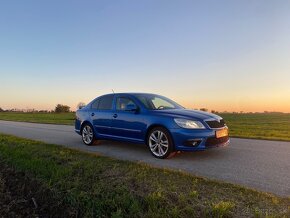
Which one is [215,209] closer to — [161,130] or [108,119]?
[161,130]

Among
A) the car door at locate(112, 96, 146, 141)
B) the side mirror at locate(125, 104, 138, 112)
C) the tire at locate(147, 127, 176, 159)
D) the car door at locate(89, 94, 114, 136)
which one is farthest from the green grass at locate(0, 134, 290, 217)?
the car door at locate(89, 94, 114, 136)

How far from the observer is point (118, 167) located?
6398 millimetres

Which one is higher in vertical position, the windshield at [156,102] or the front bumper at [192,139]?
the windshield at [156,102]

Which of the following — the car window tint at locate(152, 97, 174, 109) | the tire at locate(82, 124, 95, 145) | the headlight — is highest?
the car window tint at locate(152, 97, 174, 109)

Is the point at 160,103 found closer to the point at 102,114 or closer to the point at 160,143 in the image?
the point at 160,143

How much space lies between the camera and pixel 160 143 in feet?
25.2

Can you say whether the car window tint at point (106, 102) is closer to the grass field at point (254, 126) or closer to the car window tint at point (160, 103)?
the car window tint at point (160, 103)

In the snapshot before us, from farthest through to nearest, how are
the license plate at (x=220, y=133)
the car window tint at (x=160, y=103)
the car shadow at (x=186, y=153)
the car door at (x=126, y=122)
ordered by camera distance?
the car window tint at (x=160, y=103) → the car door at (x=126, y=122) → the car shadow at (x=186, y=153) → the license plate at (x=220, y=133)

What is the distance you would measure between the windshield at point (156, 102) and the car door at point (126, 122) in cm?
29

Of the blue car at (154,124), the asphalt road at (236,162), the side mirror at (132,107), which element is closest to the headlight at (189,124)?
the blue car at (154,124)

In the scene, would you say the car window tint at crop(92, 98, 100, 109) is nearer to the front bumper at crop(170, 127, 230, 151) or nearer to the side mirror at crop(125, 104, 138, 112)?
the side mirror at crop(125, 104, 138, 112)

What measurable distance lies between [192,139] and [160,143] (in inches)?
34.1

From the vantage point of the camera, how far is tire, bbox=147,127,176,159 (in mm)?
7449

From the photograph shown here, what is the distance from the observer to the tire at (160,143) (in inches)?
293
